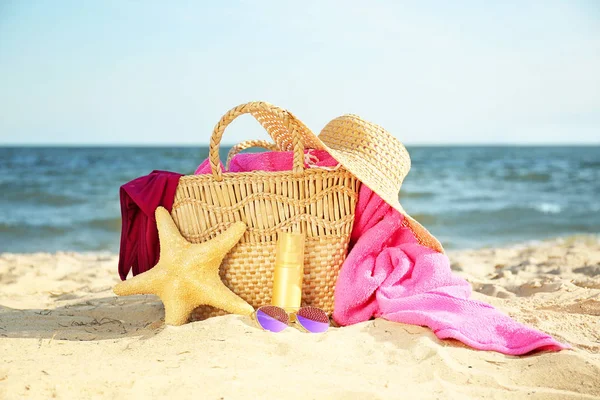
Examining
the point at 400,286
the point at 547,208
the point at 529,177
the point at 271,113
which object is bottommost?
the point at 529,177

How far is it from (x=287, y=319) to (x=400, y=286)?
1.98ft

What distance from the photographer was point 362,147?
9.54ft

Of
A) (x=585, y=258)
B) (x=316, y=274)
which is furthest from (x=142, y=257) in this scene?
(x=585, y=258)

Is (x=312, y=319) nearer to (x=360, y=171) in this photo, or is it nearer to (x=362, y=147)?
(x=360, y=171)

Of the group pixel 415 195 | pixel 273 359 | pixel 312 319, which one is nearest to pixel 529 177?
pixel 415 195

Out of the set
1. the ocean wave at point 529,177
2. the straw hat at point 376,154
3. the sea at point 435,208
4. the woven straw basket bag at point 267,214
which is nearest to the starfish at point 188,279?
the woven straw basket bag at point 267,214

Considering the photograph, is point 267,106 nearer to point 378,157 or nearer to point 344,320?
point 378,157

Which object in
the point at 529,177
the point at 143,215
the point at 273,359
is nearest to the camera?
the point at 273,359

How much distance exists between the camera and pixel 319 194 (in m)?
2.78

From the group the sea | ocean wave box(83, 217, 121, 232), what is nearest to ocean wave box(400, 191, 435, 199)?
the sea

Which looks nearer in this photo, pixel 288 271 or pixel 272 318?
pixel 272 318

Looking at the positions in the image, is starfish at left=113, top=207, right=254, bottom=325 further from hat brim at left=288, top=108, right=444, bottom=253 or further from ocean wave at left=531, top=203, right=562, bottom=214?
ocean wave at left=531, top=203, right=562, bottom=214

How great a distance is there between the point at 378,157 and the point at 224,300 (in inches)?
41.4

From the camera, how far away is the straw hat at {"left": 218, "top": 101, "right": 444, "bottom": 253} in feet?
8.68
